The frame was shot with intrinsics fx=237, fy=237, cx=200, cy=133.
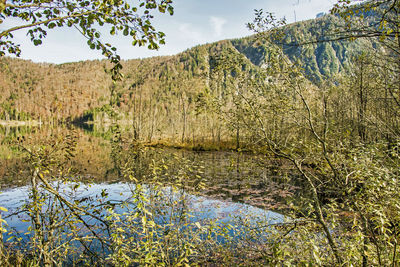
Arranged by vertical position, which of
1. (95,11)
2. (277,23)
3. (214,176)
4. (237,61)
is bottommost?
(214,176)

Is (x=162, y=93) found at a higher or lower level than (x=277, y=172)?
higher

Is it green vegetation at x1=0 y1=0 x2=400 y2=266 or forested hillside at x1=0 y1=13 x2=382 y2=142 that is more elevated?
forested hillside at x1=0 y1=13 x2=382 y2=142

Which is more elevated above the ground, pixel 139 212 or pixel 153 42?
pixel 153 42

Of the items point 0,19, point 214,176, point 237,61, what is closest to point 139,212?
point 0,19

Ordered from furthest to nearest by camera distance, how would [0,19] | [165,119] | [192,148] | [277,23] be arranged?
[165,119], [192,148], [277,23], [0,19]

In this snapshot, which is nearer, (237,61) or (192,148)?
(237,61)

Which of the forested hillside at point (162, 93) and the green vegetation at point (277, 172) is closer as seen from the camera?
the green vegetation at point (277, 172)

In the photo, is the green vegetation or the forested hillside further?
the forested hillside

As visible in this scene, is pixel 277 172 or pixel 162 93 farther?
pixel 162 93

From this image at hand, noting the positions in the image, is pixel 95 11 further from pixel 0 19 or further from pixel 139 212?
pixel 139 212

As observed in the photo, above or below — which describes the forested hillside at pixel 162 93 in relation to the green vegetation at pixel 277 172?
above

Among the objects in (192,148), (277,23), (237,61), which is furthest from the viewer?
(192,148)

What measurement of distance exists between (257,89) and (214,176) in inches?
395

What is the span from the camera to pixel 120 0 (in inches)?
85.7
